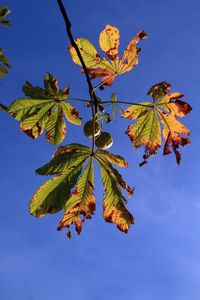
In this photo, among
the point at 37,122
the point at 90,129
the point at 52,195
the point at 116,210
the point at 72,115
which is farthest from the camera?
the point at 72,115

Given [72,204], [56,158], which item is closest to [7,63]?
[56,158]

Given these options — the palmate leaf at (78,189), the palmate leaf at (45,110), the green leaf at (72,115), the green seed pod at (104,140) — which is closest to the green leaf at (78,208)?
the palmate leaf at (78,189)

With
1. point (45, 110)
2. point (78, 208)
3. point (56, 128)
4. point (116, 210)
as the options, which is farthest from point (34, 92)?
point (116, 210)

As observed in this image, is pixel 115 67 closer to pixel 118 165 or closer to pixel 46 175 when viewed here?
pixel 118 165

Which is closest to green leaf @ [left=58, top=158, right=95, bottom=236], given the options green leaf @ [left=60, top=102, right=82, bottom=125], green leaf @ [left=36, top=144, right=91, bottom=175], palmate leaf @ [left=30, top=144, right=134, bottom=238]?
palmate leaf @ [left=30, top=144, right=134, bottom=238]

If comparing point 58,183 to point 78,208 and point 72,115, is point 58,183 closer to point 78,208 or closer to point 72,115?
point 78,208

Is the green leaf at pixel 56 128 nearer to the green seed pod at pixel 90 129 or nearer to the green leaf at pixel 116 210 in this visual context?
the green seed pod at pixel 90 129
